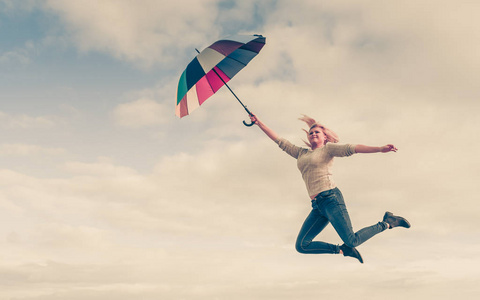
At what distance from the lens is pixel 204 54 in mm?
9055

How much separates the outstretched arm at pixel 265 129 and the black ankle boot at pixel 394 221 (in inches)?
118

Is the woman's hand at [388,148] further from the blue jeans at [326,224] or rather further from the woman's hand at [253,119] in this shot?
the woman's hand at [253,119]

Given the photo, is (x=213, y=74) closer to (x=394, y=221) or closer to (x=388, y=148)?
(x=388, y=148)

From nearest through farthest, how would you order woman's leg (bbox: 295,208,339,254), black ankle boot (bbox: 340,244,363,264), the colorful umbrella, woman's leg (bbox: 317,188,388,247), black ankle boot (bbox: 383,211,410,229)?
woman's leg (bbox: 317,188,388,247)
woman's leg (bbox: 295,208,339,254)
black ankle boot (bbox: 340,244,363,264)
black ankle boot (bbox: 383,211,410,229)
the colorful umbrella

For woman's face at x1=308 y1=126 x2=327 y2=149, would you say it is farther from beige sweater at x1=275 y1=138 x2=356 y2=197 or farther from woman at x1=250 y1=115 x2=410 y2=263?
beige sweater at x1=275 y1=138 x2=356 y2=197

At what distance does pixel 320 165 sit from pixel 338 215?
1.07 m

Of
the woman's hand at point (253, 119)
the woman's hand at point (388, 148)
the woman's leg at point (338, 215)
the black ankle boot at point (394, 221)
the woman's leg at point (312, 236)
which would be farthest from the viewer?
the woman's hand at point (253, 119)

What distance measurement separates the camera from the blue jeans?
830 centimetres

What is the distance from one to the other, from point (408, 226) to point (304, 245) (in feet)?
7.80

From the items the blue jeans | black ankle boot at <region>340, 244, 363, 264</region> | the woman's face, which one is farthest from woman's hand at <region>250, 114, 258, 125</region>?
black ankle boot at <region>340, 244, 363, 264</region>

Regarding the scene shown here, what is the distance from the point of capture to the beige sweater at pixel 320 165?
8367 mm

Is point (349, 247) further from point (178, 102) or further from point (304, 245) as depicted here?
point (178, 102)

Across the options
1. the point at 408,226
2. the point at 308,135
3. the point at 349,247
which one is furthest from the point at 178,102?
the point at 408,226

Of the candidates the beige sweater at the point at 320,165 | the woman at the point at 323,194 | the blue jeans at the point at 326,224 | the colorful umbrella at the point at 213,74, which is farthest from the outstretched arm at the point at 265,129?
the blue jeans at the point at 326,224
